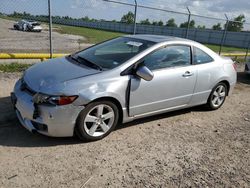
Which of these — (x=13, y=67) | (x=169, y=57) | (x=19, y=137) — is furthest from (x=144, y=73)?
(x=13, y=67)

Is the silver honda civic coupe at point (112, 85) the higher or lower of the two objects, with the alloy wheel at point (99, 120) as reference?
higher

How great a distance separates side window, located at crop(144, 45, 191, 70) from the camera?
169 inches

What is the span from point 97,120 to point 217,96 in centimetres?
297

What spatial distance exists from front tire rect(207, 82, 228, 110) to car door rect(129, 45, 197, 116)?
→ 31.0 inches

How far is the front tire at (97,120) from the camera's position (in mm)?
3619

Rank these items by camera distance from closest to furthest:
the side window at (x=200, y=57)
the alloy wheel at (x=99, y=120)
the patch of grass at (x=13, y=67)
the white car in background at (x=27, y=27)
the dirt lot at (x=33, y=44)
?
the alloy wheel at (x=99, y=120)
the side window at (x=200, y=57)
the patch of grass at (x=13, y=67)
the dirt lot at (x=33, y=44)
the white car in background at (x=27, y=27)

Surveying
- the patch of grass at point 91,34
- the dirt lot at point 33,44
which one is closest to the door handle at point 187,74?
the dirt lot at point 33,44

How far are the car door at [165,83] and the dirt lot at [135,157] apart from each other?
41 centimetres

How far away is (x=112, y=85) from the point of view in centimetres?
376

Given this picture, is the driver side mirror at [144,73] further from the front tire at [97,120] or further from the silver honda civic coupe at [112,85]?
the front tire at [97,120]

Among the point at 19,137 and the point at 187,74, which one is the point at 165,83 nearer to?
the point at 187,74

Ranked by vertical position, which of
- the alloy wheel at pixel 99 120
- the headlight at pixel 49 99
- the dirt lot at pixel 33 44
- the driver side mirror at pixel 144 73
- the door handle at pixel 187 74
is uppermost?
the driver side mirror at pixel 144 73

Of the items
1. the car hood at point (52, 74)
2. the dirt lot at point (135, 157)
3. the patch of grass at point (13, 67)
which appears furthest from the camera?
the patch of grass at point (13, 67)

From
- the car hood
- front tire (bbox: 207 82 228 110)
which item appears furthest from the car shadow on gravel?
front tire (bbox: 207 82 228 110)
